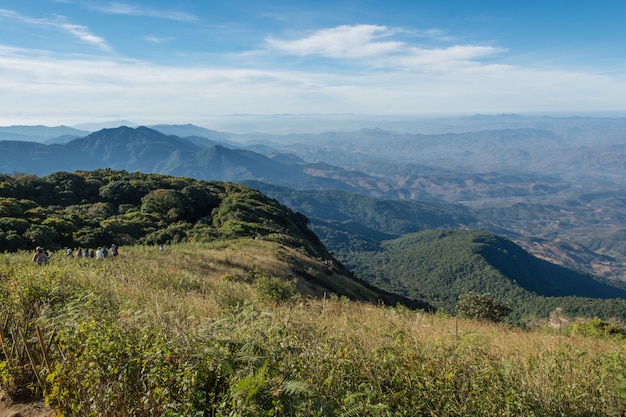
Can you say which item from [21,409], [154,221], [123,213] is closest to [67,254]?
[21,409]

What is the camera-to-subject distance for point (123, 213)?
3950cm

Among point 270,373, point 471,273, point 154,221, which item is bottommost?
point 471,273

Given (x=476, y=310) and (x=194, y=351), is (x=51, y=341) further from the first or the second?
(x=476, y=310)

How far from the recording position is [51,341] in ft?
15.1

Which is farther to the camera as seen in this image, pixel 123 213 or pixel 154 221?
pixel 123 213

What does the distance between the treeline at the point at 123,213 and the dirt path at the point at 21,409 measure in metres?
22.8

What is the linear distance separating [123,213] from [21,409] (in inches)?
1552

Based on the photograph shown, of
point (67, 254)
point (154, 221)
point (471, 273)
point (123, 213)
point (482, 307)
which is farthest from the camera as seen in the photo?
point (471, 273)

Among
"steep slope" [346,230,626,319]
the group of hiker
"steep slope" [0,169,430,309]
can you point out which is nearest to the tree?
"steep slope" [0,169,430,309]

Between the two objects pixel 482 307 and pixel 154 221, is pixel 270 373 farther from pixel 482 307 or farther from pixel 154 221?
pixel 154 221

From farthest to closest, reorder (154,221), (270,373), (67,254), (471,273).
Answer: (471,273), (154,221), (67,254), (270,373)

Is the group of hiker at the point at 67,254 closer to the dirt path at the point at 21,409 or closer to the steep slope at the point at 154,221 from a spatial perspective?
the steep slope at the point at 154,221

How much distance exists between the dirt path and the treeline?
22.8 m

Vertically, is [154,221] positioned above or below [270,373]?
below
